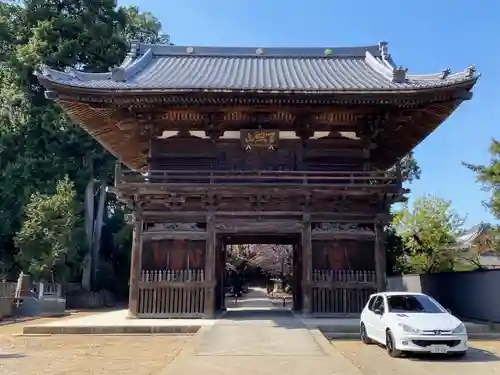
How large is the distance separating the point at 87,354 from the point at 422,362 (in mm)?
6968

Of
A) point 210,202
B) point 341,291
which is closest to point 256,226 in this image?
point 210,202

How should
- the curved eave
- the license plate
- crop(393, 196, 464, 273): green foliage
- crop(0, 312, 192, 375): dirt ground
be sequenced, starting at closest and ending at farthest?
crop(0, 312, 192, 375): dirt ground, the license plate, the curved eave, crop(393, 196, 464, 273): green foliage

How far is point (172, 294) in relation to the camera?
1530cm

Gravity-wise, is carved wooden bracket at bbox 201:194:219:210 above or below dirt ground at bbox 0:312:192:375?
above

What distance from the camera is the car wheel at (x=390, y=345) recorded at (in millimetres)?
9734

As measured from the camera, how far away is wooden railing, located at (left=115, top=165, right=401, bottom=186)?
597 inches

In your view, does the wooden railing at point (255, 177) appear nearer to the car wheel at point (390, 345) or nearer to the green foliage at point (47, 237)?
the car wheel at point (390, 345)

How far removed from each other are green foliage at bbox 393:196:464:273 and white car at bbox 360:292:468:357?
17.4 metres

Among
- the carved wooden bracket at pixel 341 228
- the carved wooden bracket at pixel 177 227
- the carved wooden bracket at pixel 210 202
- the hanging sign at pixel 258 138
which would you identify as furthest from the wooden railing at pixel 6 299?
the carved wooden bracket at pixel 341 228

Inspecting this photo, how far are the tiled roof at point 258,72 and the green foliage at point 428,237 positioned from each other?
1160 centimetres

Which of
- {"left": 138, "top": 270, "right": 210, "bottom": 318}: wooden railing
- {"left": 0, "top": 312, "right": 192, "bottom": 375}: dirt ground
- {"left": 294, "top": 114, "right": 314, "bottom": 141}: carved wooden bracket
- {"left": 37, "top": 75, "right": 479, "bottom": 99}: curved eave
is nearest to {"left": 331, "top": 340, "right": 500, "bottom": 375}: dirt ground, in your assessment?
{"left": 0, "top": 312, "right": 192, "bottom": 375}: dirt ground

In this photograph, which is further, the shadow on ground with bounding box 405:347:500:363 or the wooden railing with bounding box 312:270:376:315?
the wooden railing with bounding box 312:270:376:315

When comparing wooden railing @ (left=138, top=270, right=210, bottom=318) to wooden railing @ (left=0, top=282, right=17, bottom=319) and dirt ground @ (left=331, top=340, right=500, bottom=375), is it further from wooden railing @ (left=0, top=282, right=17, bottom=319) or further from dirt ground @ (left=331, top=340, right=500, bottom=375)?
wooden railing @ (left=0, top=282, right=17, bottom=319)

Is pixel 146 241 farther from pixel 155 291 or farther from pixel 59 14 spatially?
pixel 59 14
